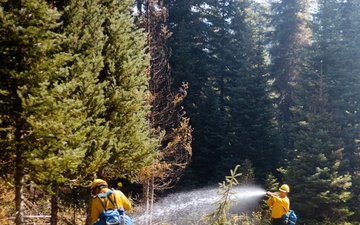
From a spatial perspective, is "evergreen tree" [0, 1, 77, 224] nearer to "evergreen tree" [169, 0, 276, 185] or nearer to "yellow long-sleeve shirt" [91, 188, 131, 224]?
"yellow long-sleeve shirt" [91, 188, 131, 224]

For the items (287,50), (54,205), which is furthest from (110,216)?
(287,50)

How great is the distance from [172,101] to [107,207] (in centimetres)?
989

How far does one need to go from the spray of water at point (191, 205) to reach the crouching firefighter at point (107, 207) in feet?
27.2

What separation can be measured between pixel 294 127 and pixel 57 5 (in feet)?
54.8

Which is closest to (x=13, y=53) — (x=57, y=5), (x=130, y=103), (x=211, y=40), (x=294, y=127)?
(x=57, y=5)

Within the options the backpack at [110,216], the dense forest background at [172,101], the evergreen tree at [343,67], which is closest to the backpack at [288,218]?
the backpack at [110,216]

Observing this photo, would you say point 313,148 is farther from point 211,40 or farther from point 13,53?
point 13,53

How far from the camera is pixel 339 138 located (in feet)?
66.7

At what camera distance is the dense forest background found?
739 centimetres

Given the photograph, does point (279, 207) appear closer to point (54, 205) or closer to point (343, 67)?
point (54, 205)

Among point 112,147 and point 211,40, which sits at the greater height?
point 211,40

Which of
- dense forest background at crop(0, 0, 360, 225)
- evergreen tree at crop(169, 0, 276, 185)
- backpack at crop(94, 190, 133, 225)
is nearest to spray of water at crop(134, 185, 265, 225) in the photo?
dense forest background at crop(0, 0, 360, 225)

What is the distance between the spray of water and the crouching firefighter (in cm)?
830

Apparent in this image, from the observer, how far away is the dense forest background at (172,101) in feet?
24.3
